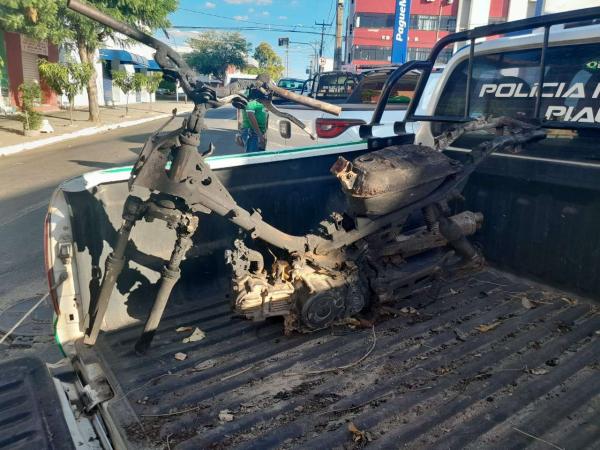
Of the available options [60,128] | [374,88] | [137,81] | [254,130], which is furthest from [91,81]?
[374,88]

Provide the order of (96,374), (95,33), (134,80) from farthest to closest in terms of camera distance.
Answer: (134,80) < (95,33) < (96,374)

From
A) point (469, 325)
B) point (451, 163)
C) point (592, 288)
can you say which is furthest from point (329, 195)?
point (592, 288)

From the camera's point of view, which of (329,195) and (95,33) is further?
(95,33)

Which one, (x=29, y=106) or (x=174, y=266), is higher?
(x=29, y=106)

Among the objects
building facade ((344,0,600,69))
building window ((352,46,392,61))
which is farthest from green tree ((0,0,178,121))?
building window ((352,46,392,61))

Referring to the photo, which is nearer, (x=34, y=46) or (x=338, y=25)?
(x=34, y=46)

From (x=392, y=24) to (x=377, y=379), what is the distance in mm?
62859

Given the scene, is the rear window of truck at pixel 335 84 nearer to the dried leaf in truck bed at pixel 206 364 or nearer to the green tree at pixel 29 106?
the green tree at pixel 29 106

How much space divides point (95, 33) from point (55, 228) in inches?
756

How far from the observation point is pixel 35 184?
917 cm

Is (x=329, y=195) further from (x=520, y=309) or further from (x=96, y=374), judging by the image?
(x=96, y=374)

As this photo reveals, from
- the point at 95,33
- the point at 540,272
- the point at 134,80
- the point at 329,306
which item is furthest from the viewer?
the point at 134,80

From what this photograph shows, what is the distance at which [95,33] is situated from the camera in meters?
18.6

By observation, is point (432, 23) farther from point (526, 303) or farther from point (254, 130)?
point (526, 303)
